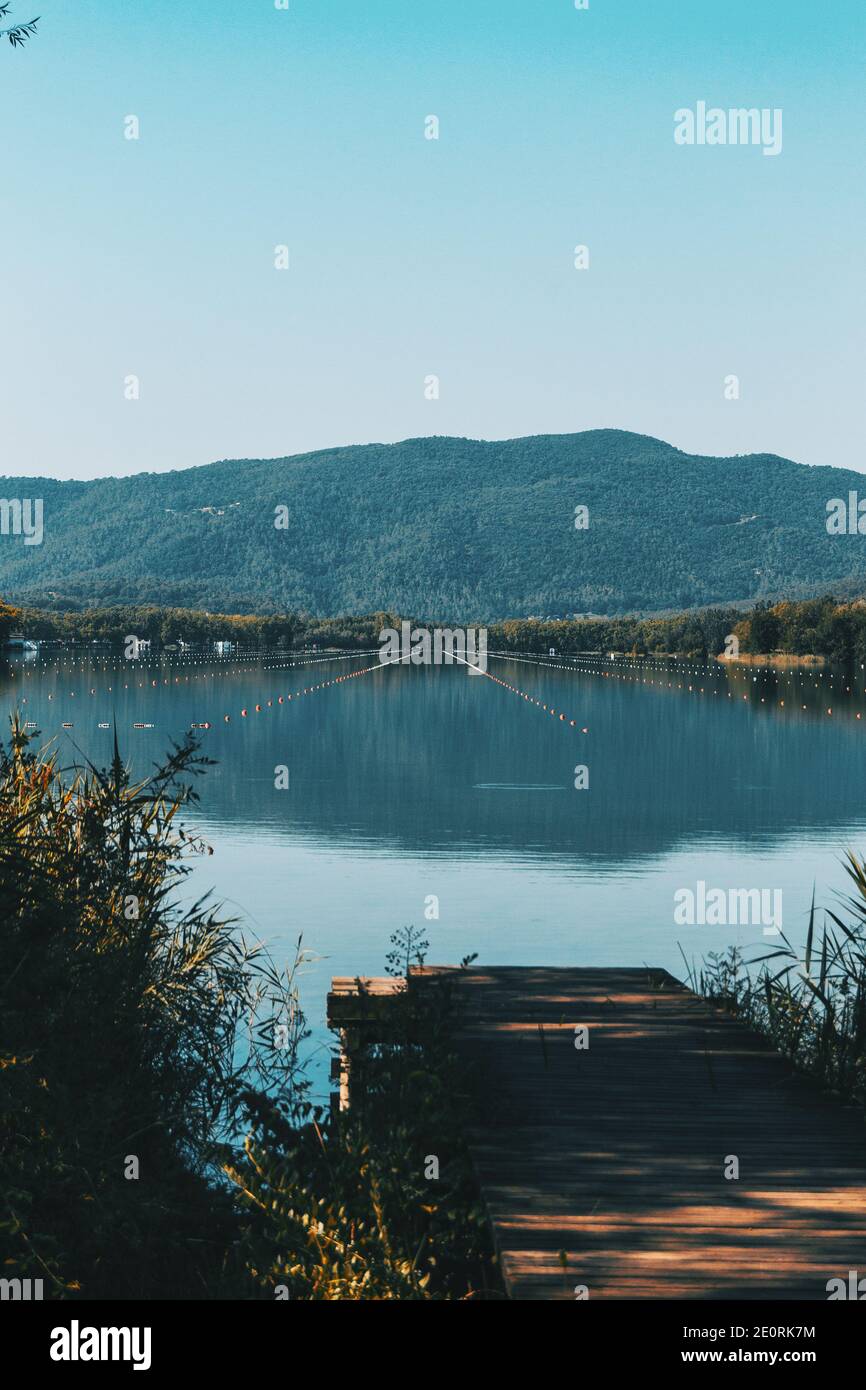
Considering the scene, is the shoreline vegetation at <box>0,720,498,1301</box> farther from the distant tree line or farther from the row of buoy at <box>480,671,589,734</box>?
the distant tree line

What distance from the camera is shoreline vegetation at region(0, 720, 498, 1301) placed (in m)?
7.48

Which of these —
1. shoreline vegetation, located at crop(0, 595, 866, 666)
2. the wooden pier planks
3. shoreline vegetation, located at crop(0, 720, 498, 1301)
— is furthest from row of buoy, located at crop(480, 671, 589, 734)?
shoreline vegetation, located at crop(0, 595, 866, 666)

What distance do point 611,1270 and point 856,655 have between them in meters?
108

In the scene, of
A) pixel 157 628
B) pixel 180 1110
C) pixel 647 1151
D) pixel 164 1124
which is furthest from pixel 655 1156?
pixel 157 628

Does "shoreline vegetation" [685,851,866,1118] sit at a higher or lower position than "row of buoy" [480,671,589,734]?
lower

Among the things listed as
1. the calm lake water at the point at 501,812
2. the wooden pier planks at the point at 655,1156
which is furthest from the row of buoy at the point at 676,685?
the wooden pier planks at the point at 655,1156

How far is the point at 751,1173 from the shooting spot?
297 inches

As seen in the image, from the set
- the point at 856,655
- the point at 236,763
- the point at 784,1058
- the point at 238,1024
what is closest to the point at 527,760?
the point at 236,763

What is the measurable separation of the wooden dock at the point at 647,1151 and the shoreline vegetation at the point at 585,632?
98.0m

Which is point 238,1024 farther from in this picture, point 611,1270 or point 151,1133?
point 611,1270

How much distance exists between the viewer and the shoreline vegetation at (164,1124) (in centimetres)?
748

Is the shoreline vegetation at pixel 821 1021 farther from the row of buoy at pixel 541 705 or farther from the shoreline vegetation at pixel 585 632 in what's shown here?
the shoreline vegetation at pixel 585 632

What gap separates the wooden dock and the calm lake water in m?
2.88

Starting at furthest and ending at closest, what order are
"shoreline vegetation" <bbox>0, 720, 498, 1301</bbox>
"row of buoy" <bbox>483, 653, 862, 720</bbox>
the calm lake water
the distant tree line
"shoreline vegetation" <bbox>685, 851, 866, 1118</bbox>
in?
the distant tree line → "row of buoy" <bbox>483, 653, 862, 720</bbox> → the calm lake water → "shoreline vegetation" <bbox>685, 851, 866, 1118</bbox> → "shoreline vegetation" <bbox>0, 720, 498, 1301</bbox>
